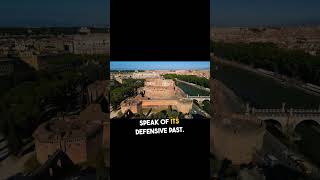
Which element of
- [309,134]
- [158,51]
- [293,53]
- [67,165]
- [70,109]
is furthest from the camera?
[293,53]

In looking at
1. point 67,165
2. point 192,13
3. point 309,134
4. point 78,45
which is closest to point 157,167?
point 192,13

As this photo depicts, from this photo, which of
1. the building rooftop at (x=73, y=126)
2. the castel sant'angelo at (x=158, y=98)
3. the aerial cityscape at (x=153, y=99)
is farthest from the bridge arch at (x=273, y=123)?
the castel sant'angelo at (x=158, y=98)

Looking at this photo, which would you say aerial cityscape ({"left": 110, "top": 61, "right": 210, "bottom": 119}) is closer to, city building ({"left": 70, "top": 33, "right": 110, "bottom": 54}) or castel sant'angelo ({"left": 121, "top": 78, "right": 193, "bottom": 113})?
castel sant'angelo ({"left": 121, "top": 78, "right": 193, "bottom": 113})

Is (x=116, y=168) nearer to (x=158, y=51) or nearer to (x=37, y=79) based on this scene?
(x=158, y=51)

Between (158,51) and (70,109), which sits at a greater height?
(158,51)

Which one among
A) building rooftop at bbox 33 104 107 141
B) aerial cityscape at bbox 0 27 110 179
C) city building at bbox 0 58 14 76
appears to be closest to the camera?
aerial cityscape at bbox 0 27 110 179

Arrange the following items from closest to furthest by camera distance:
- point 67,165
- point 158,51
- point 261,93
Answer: point 158,51, point 67,165, point 261,93

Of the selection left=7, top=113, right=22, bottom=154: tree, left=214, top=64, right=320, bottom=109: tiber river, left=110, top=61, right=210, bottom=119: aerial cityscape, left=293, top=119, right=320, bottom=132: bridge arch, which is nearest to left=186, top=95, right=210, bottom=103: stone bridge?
left=110, top=61, right=210, bottom=119: aerial cityscape
